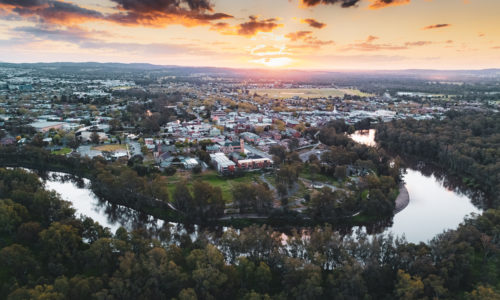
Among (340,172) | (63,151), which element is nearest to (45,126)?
(63,151)

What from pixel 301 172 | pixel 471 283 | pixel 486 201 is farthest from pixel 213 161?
pixel 486 201

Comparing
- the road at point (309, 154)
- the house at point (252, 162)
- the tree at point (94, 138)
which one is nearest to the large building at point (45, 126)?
the tree at point (94, 138)

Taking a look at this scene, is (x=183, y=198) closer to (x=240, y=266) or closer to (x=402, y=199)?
(x=240, y=266)

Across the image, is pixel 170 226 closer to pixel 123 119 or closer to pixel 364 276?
pixel 364 276

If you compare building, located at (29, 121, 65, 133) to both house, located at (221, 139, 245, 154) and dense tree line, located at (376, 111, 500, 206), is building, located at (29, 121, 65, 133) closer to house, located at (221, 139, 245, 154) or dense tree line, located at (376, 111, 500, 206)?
house, located at (221, 139, 245, 154)

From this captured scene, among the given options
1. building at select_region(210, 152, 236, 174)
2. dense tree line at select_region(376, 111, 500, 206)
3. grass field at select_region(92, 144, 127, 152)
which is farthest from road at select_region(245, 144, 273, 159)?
dense tree line at select_region(376, 111, 500, 206)

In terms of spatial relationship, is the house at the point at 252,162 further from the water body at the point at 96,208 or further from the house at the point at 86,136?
the house at the point at 86,136

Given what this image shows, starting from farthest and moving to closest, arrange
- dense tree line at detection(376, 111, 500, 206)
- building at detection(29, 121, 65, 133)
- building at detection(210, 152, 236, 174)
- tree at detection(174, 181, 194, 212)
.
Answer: building at detection(29, 121, 65, 133)
building at detection(210, 152, 236, 174)
dense tree line at detection(376, 111, 500, 206)
tree at detection(174, 181, 194, 212)
